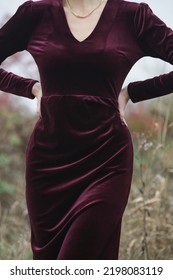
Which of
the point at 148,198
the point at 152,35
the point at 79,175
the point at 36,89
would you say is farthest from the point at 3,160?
the point at 152,35

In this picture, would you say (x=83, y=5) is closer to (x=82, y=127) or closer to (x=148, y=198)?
(x=82, y=127)

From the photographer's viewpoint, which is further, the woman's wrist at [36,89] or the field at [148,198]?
the field at [148,198]

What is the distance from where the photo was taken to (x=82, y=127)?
1.50 m

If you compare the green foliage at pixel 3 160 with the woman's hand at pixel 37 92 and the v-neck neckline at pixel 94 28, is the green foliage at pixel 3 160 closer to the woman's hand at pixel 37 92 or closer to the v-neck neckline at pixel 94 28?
the woman's hand at pixel 37 92

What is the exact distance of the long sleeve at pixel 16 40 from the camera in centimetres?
157

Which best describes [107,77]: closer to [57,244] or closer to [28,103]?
[57,244]

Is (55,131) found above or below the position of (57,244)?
above

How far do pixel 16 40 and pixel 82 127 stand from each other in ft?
0.99

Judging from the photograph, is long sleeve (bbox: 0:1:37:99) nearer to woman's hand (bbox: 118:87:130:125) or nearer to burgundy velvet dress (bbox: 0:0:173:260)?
burgundy velvet dress (bbox: 0:0:173:260)

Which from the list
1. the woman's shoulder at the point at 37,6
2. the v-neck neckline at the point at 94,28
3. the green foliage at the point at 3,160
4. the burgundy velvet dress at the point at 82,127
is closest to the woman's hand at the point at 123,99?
the burgundy velvet dress at the point at 82,127
